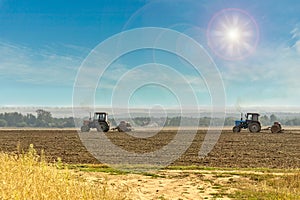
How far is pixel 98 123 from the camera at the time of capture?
1972 inches

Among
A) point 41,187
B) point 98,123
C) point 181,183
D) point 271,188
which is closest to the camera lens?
point 41,187

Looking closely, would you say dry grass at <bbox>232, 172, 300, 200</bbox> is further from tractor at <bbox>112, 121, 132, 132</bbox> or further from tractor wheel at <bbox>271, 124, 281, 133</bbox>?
tractor at <bbox>112, 121, 132, 132</bbox>

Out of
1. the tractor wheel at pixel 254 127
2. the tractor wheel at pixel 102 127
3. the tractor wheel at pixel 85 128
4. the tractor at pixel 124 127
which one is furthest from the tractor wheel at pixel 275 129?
the tractor wheel at pixel 85 128

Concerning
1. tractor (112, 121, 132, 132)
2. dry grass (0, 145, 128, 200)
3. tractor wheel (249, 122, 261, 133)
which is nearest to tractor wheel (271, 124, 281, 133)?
tractor wheel (249, 122, 261, 133)

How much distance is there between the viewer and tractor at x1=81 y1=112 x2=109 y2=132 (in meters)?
50.0

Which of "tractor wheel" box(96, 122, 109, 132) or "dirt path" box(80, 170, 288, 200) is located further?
"tractor wheel" box(96, 122, 109, 132)

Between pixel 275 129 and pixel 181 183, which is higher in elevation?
pixel 275 129

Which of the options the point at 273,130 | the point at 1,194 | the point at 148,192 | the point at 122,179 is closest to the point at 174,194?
the point at 148,192

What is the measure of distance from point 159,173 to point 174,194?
3.31m

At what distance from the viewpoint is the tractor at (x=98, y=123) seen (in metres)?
50.0

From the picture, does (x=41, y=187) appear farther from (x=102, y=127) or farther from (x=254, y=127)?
(x=254, y=127)

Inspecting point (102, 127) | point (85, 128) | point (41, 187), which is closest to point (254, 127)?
point (102, 127)

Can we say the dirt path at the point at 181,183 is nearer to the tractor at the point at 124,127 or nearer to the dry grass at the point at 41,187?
the dry grass at the point at 41,187

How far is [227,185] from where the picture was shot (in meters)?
12.3
